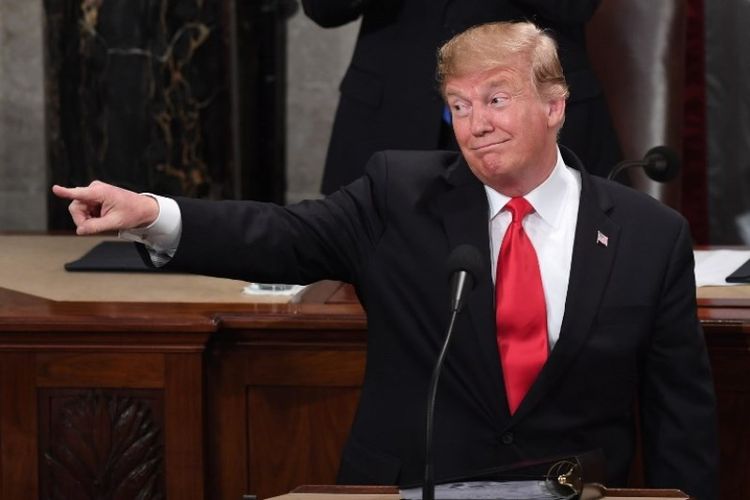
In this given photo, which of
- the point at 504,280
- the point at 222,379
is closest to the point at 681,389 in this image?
the point at 504,280

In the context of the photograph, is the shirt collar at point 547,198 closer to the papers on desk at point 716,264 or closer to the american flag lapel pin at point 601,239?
the american flag lapel pin at point 601,239

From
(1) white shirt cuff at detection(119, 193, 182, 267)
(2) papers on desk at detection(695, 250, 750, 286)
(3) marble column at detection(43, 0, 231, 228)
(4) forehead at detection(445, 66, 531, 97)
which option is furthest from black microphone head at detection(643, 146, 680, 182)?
(3) marble column at detection(43, 0, 231, 228)

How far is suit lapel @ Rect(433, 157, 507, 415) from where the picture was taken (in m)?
2.66

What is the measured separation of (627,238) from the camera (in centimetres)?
276

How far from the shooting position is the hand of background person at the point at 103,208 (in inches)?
96.0

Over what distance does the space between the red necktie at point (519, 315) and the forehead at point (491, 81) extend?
0.74ft

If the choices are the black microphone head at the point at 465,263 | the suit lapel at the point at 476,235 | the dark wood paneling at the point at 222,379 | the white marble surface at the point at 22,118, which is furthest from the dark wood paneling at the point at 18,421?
the white marble surface at the point at 22,118

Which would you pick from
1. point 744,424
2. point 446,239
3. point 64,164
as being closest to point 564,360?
point 446,239

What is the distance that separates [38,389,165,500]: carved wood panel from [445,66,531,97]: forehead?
3.21 feet

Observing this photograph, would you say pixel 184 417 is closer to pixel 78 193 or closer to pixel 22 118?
pixel 78 193

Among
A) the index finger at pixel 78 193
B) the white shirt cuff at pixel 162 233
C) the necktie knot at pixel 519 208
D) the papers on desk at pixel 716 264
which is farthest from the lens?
the papers on desk at pixel 716 264

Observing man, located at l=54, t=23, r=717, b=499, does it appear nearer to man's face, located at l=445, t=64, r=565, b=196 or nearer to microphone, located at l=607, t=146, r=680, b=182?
man's face, located at l=445, t=64, r=565, b=196

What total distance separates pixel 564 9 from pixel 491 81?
97cm

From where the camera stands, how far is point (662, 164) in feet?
11.3
